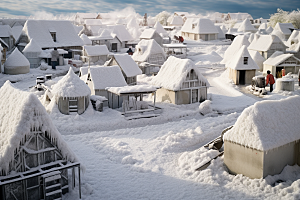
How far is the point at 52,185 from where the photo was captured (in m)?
14.2

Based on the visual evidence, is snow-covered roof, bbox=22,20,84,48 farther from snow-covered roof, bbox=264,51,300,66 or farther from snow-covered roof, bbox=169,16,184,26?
snow-covered roof, bbox=169,16,184,26

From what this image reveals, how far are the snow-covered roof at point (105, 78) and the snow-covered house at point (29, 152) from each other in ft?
49.8

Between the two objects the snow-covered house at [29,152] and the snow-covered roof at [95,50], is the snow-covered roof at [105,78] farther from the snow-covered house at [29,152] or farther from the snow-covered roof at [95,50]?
the snow-covered roof at [95,50]

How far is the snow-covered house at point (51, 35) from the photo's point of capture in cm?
5441

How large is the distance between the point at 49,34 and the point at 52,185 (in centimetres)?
4629

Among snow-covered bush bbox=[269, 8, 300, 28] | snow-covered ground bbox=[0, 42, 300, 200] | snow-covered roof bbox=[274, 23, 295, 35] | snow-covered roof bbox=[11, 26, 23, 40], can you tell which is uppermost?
snow-covered bush bbox=[269, 8, 300, 28]

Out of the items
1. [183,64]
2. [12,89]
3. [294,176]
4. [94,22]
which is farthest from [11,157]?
[94,22]

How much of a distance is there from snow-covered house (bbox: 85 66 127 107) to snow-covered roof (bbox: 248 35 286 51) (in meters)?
26.9

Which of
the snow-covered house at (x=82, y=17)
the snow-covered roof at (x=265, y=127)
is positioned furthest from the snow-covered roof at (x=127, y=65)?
the snow-covered house at (x=82, y=17)

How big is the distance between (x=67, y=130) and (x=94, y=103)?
14.6 feet

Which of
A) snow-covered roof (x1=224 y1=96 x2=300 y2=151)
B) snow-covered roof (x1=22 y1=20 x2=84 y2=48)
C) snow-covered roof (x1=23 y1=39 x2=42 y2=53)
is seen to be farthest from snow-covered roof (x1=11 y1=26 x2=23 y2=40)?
snow-covered roof (x1=224 y1=96 x2=300 y2=151)

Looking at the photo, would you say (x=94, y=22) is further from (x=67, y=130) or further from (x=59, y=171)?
(x=59, y=171)

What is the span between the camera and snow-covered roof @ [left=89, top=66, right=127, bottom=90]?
98.5 ft

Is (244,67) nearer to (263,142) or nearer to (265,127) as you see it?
(265,127)
